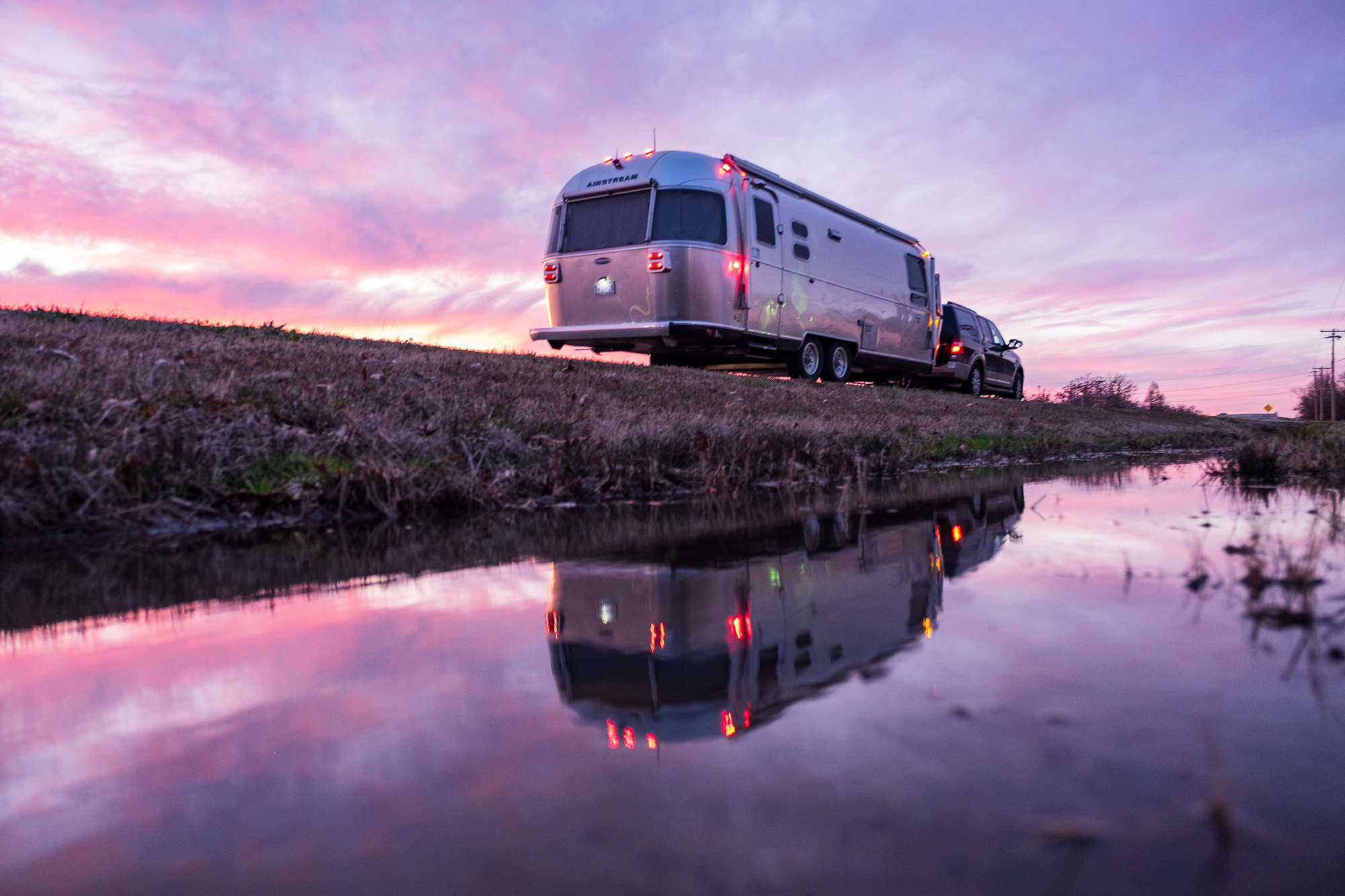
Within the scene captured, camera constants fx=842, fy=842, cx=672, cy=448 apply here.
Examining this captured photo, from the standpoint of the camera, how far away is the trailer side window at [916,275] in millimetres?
16531

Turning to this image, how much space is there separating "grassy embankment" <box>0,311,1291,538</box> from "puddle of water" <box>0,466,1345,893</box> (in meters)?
1.63

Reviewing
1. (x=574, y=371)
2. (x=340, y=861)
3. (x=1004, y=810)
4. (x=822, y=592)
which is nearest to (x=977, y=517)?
(x=822, y=592)

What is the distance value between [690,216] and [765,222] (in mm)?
1535

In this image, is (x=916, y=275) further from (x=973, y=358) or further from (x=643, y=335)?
(x=643, y=335)

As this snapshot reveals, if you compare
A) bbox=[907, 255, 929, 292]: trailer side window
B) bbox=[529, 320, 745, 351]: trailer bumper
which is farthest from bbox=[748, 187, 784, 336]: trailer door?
bbox=[907, 255, 929, 292]: trailer side window

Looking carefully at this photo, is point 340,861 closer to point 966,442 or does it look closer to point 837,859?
point 837,859

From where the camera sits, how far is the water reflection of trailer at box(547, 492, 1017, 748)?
5.14 feet

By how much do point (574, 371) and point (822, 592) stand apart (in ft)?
22.2

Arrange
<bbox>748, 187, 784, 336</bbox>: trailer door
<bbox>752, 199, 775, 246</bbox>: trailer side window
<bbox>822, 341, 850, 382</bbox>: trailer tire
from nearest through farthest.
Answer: <bbox>748, 187, 784, 336</bbox>: trailer door, <bbox>752, 199, 775, 246</bbox>: trailer side window, <bbox>822, 341, 850, 382</bbox>: trailer tire

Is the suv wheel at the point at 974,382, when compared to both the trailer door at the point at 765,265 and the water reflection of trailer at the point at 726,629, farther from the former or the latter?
the water reflection of trailer at the point at 726,629

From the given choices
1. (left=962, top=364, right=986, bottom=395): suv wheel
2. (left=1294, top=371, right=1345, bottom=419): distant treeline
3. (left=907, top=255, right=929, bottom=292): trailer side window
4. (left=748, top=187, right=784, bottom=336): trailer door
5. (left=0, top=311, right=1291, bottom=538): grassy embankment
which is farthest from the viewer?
(left=1294, top=371, right=1345, bottom=419): distant treeline

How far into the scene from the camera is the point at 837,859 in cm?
102

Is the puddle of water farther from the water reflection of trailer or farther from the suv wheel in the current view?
the suv wheel

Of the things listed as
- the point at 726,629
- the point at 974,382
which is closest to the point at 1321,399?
the point at 974,382
